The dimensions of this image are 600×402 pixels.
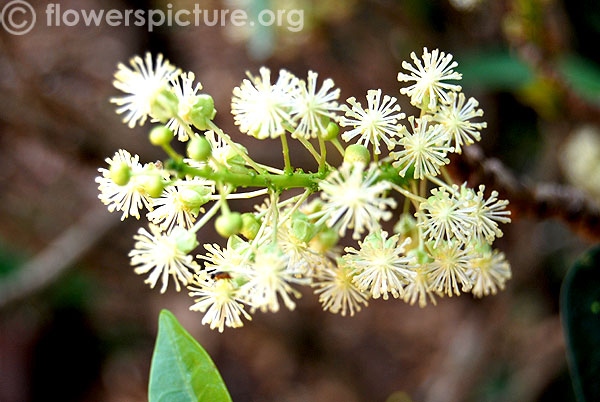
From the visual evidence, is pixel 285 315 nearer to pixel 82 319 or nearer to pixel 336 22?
pixel 82 319

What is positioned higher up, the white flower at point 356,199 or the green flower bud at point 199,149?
the green flower bud at point 199,149

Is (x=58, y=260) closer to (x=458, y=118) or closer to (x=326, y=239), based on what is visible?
(x=326, y=239)

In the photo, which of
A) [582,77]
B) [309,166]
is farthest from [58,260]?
[582,77]

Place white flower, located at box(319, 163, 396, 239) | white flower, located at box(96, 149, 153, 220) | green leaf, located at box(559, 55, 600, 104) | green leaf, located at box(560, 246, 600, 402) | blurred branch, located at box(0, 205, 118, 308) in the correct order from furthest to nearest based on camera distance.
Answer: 1. blurred branch, located at box(0, 205, 118, 308)
2. green leaf, located at box(559, 55, 600, 104)
3. green leaf, located at box(560, 246, 600, 402)
4. white flower, located at box(96, 149, 153, 220)
5. white flower, located at box(319, 163, 396, 239)

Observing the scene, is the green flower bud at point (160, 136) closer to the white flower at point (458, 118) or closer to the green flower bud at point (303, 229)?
the green flower bud at point (303, 229)

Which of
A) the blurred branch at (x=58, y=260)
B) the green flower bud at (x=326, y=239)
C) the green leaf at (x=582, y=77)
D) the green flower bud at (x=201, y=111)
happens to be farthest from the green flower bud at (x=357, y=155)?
the blurred branch at (x=58, y=260)

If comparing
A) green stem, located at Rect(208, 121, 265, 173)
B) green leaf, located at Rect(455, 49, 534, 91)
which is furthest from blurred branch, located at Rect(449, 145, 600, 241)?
green leaf, located at Rect(455, 49, 534, 91)

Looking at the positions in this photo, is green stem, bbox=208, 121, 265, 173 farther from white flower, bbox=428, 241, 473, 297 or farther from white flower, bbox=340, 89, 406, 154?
white flower, bbox=428, 241, 473, 297
